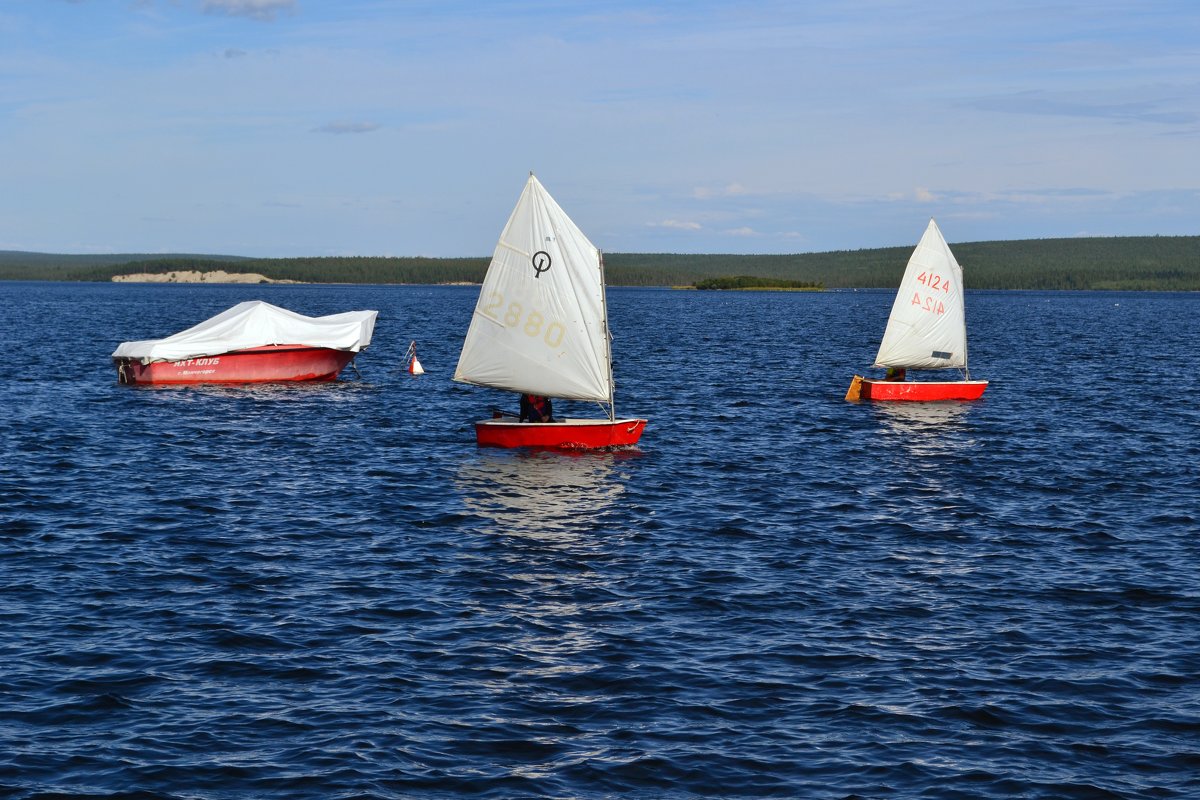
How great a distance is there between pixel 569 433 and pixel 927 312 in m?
26.0

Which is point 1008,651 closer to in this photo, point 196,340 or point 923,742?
point 923,742

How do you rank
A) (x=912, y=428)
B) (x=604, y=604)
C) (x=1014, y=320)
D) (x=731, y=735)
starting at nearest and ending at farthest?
(x=731, y=735)
(x=604, y=604)
(x=912, y=428)
(x=1014, y=320)

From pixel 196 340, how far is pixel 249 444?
18839 millimetres

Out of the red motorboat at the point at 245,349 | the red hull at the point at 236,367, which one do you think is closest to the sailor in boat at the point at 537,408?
the red motorboat at the point at 245,349

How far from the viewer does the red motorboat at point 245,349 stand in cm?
6300

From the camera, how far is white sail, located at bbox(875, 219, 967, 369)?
61281 mm

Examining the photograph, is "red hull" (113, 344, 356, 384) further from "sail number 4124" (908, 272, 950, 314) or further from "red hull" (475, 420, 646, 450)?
"sail number 4124" (908, 272, 950, 314)

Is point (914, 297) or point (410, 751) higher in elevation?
point (914, 297)

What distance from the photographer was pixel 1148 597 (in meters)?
25.8

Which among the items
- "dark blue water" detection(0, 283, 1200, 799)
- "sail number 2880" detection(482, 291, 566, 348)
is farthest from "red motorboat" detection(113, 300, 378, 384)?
"sail number 2880" detection(482, 291, 566, 348)

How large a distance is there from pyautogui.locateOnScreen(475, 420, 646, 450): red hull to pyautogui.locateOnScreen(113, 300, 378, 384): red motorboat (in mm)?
24085

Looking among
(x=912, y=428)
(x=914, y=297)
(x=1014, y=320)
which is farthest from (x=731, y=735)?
(x=1014, y=320)

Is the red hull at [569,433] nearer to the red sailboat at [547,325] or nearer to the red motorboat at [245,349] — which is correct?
the red sailboat at [547,325]

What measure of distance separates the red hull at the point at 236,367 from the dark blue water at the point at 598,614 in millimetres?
12663
